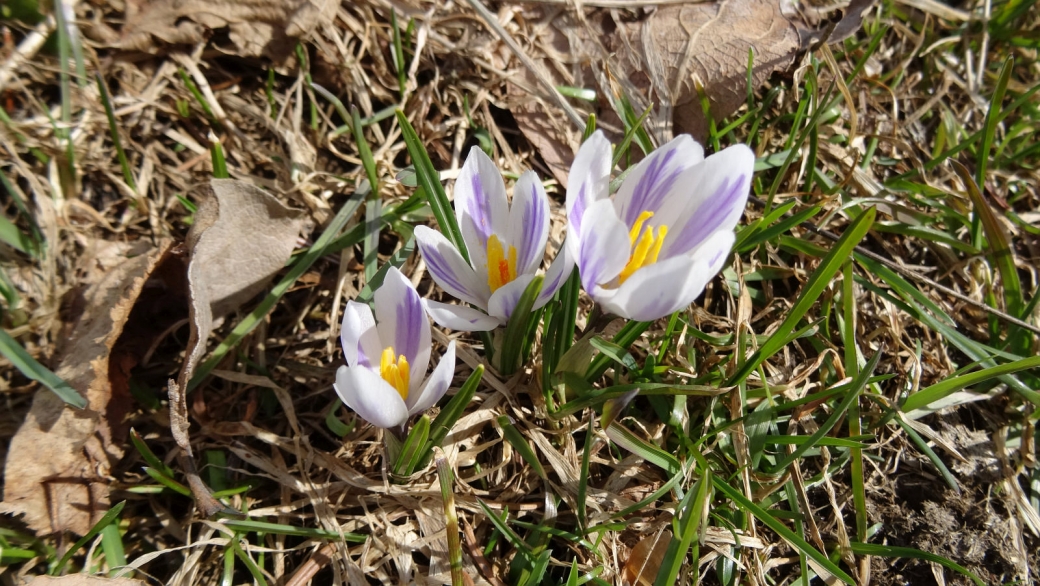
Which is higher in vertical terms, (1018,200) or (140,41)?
(140,41)

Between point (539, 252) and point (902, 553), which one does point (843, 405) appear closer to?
point (902, 553)

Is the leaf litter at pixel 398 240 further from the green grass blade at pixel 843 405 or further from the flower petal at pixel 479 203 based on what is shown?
the flower petal at pixel 479 203

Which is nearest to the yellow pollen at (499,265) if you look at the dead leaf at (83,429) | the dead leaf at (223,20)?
the dead leaf at (83,429)

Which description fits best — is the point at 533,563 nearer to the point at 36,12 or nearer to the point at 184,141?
the point at 184,141

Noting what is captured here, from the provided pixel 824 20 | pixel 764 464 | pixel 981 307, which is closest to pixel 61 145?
pixel 764 464

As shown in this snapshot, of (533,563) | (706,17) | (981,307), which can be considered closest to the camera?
(533,563)

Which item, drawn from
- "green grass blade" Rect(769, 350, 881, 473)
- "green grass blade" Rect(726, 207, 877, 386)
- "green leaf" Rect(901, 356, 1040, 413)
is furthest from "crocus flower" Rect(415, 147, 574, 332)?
"green leaf" Rect(901, 356, 1040, 413)
